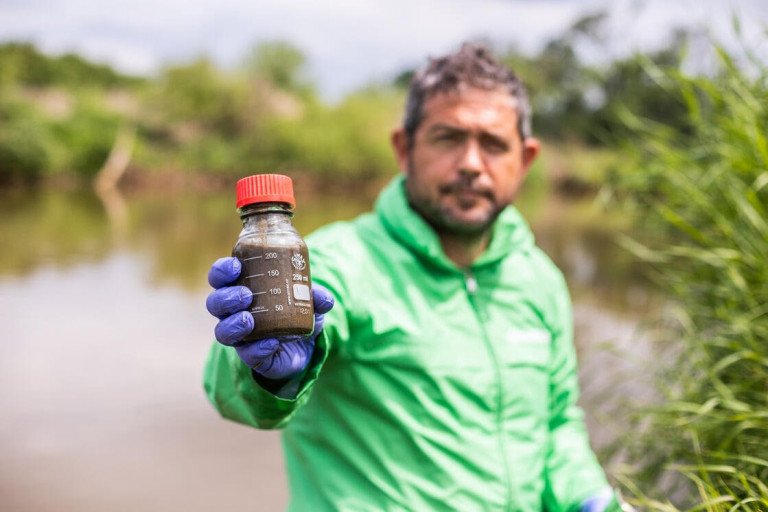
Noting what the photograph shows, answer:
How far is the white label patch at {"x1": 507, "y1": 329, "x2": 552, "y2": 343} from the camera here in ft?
7.31

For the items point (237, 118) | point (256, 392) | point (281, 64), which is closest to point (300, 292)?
point (256, 392)

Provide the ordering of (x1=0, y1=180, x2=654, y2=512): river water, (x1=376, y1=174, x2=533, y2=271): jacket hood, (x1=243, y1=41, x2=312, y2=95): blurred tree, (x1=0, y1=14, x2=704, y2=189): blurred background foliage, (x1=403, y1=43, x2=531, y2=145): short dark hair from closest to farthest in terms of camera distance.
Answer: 1. (x1=376, y1=174, x2=533, y2=271): jacket hood
2. (x1=403, y1=43, x2=531, y2=145): short dark hair
3. (x1=0, y1=180, x2=654, y2=512): river water
4. (x1=0, y1=14, x2=704, y2=189): blurred background foliage
5. (x1=243, y1=41, x2=312, y2=95): blurred tree

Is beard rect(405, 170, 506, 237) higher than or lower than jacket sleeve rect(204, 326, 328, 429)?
higher

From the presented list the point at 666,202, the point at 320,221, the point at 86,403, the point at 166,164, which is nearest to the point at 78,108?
the point at 166,164

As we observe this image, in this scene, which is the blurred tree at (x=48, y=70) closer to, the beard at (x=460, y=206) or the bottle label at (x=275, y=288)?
the beard at (x=460, y=206)

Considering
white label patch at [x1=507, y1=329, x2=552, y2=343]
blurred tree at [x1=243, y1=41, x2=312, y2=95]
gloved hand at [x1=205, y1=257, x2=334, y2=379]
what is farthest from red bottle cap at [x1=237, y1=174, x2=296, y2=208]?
blurred tree at [x1=243, y1=41, x2=312, y2=95]

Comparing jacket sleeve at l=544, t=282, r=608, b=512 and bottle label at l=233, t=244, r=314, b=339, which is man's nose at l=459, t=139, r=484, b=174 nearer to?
jacket sleeve at l=544, t=282, r=608, b=512

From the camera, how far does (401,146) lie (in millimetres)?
2555

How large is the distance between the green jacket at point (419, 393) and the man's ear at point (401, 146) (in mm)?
258

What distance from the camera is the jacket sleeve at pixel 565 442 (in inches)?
87.1

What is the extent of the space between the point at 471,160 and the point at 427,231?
0.94 ft

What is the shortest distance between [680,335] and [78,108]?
2709 cm

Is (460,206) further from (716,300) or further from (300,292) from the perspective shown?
(716,300)

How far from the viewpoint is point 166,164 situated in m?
26.4
